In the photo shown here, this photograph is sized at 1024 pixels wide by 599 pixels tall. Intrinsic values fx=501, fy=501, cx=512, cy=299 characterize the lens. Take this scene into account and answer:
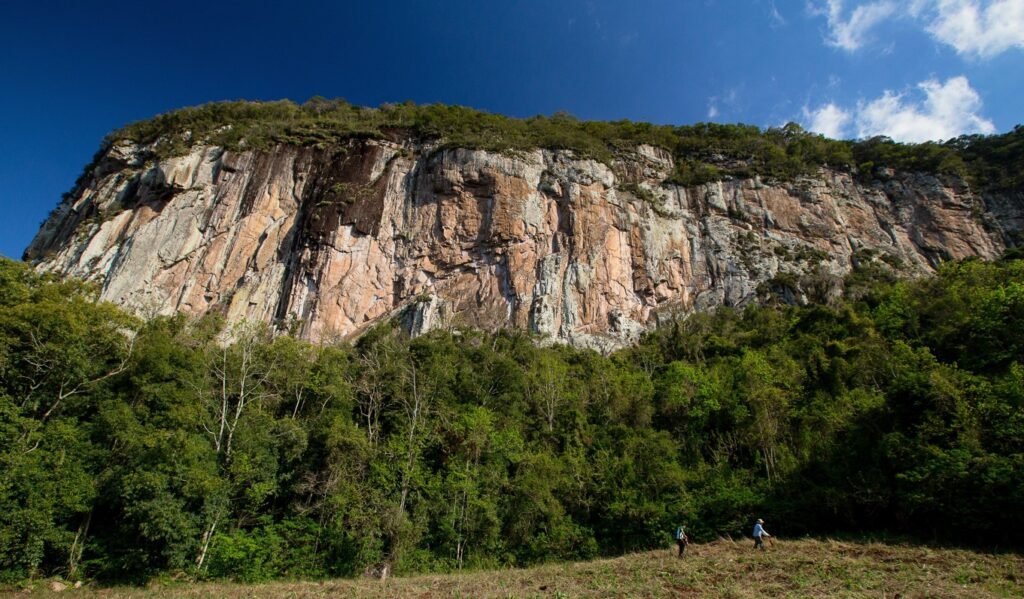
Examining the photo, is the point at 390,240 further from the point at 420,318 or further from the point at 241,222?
the point at 241,222

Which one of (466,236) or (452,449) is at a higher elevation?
(466,236)

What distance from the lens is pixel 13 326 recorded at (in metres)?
16.7

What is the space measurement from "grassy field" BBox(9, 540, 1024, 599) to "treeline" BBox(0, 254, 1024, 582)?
2.19 m

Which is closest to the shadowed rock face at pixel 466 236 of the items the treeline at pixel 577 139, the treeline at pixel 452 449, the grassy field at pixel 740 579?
the treeline at pixel 577 139

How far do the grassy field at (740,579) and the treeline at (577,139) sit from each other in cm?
3685

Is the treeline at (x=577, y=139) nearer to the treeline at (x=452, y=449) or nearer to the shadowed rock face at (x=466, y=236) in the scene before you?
the shadowed rock face at (x=466, y=236)

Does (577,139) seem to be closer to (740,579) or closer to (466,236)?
(466,236)

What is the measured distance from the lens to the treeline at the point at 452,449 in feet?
50.9

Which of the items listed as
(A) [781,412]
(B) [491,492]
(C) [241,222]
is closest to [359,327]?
(C) [241,222]

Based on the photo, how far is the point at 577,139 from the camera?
4797cm

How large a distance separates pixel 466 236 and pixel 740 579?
3302cm

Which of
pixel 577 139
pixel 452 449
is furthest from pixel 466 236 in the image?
pixel 452 449

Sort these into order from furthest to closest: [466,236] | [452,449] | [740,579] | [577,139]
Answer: [577,139], [466,236], [452,449], [740,579]

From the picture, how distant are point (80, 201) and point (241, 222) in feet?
57.8
